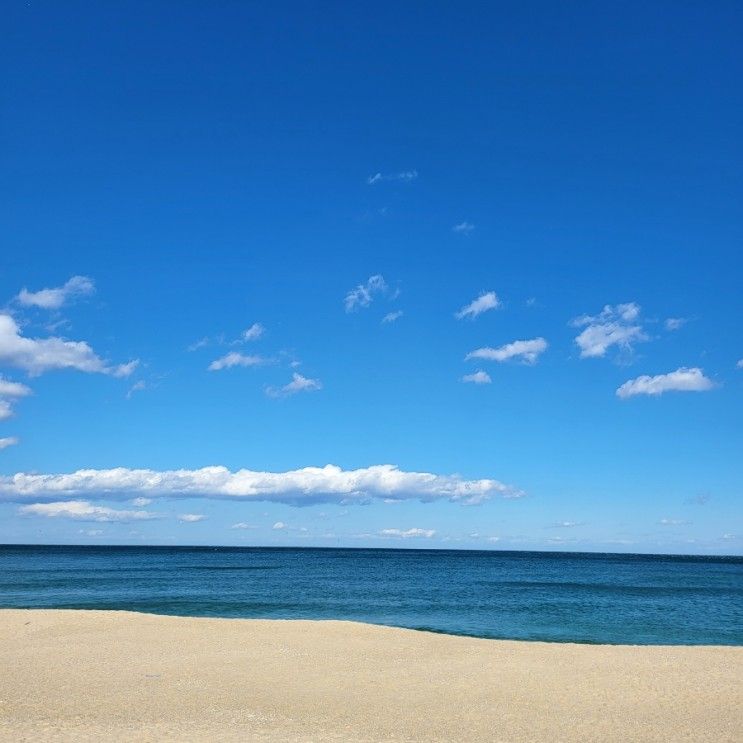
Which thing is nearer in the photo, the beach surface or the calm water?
the beach surface

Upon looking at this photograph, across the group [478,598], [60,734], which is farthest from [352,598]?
[60,734]

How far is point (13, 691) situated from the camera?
1666 cm

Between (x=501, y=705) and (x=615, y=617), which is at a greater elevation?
(x=501, y=705)

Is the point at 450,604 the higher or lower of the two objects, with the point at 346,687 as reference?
lower

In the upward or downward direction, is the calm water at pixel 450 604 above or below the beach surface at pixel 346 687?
below

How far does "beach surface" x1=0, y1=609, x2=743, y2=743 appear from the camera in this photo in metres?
14.0

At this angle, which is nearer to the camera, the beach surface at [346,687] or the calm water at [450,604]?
the beach surface at [346,687]

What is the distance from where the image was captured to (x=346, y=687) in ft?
58.9

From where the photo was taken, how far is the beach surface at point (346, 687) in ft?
45.8

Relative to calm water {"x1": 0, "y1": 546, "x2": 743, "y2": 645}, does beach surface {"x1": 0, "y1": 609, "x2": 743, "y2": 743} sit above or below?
above

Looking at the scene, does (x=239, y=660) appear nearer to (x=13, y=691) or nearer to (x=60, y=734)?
(x=13, y=691)

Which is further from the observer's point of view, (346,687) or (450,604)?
(450,604)

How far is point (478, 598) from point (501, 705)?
33.8 meters

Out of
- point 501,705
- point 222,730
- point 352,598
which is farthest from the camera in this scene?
point 352,598
